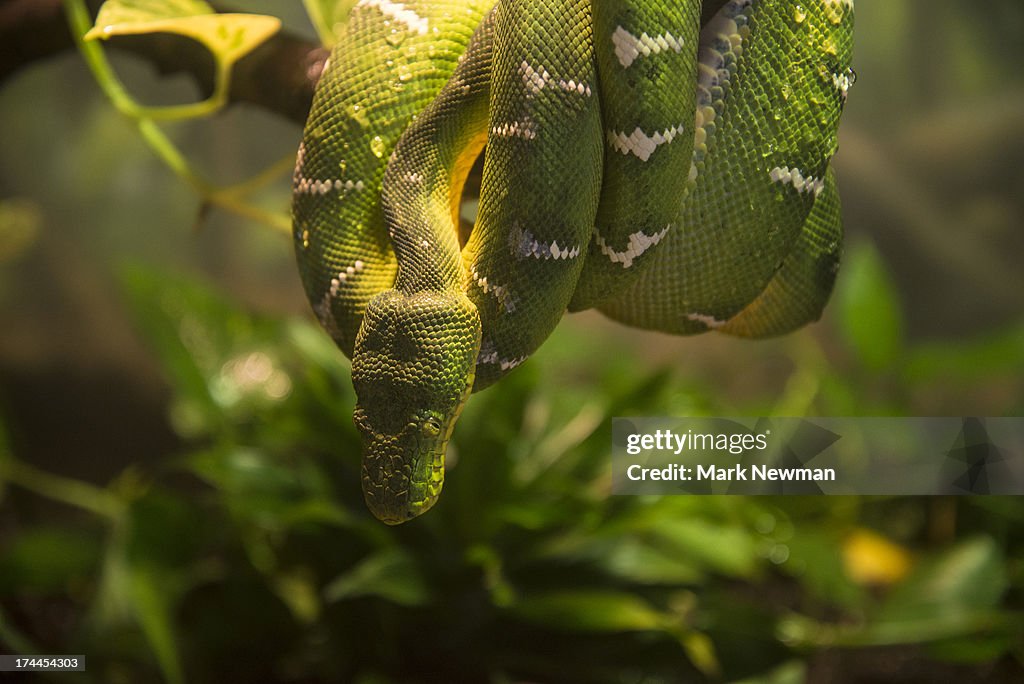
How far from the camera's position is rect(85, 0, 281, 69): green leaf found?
0.89m

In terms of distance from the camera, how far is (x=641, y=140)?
0.70 m

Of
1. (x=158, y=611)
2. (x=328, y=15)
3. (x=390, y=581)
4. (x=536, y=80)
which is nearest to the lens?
(x=536, y=80)

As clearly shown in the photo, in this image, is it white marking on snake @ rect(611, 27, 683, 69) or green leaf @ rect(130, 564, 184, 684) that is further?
green leaf @ rect(130, 564, 184, 684)

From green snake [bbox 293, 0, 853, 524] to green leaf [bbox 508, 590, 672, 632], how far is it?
846mm

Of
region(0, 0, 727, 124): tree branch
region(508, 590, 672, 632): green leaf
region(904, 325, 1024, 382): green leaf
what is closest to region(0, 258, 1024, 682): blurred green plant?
region(508, 590, 672, 632): green leaf

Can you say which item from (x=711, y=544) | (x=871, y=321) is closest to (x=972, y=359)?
(x=871, y=321)

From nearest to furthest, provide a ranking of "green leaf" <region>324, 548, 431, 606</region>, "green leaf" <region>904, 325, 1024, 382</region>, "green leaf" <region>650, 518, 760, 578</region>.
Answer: "green leaf" <region>324, 548, 431, 606</region> < "green leaf" <region>650, 518, 760, 578</region> < "green leaf" <region>904, 325, 1024, 382</region>

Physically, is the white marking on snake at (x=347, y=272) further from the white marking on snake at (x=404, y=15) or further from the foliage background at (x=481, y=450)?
the foliage background at (x=481, y=450)

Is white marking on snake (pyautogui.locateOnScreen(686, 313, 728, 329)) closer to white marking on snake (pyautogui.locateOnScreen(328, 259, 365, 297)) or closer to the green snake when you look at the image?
the green snake

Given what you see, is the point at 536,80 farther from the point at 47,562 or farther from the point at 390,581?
the point at 47,562

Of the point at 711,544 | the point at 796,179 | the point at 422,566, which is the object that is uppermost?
the point at 796,179

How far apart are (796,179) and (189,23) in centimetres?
72

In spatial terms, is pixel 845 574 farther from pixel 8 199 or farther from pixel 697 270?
pixel 8 199

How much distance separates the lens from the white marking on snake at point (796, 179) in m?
0.79
